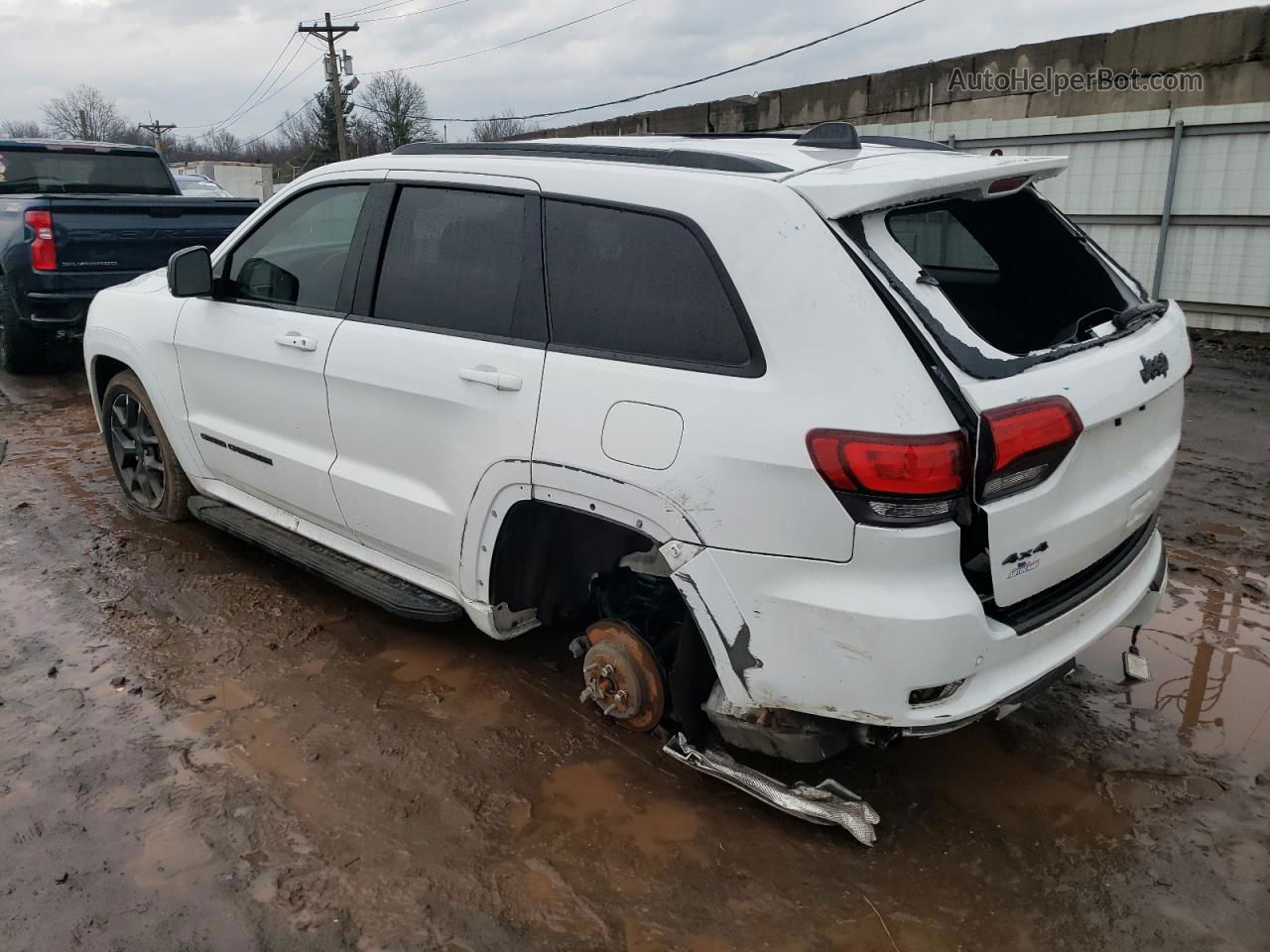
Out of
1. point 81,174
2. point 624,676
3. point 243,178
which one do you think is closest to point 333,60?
point 243,178

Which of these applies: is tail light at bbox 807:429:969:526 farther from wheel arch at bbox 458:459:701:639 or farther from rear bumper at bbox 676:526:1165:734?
wheel arch at bbox 458:459:701:639

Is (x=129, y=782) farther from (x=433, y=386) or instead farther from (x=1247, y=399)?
(x=1247, y=399)

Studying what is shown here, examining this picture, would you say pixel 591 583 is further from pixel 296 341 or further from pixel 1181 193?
pixel 1181 193

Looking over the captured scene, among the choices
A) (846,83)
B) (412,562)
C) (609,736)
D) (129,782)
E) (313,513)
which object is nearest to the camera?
(129,782)

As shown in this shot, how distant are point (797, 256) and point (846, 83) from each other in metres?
11.0

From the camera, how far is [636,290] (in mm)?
2725

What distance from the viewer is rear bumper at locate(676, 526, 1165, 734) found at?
7.47 feet

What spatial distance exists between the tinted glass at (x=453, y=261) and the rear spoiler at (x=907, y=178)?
0.98 metres

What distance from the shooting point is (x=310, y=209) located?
389 cm

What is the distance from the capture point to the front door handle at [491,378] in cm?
288

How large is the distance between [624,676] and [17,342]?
7778 mm

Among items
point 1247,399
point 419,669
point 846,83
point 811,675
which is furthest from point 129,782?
point 846,83

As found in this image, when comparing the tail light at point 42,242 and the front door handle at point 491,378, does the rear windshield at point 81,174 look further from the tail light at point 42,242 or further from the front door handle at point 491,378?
→ the front door handle at point 491,378

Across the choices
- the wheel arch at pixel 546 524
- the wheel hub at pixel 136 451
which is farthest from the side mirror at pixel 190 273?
the wheel arch at pixel 546 524
